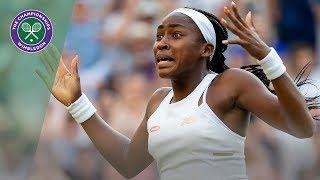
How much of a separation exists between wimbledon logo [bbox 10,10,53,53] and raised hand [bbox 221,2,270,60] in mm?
1966

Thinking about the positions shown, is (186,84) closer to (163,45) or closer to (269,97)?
(163,45)

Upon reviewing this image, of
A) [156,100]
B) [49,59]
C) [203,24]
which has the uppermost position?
[203,24]

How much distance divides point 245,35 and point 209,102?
417 mm

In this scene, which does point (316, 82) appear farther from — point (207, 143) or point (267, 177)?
point (207, 143)

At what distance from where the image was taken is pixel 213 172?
10.7 feet

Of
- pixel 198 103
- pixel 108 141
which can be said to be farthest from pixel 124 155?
pixel 198 103

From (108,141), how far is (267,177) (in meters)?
1.75

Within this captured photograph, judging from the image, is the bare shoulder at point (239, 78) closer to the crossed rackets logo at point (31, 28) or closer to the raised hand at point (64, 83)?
the raised hand at point (64, 83)

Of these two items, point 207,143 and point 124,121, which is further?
point 124,121

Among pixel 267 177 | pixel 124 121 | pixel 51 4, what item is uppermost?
pixel 51 4

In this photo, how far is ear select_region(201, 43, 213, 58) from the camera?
A: 3.49 m

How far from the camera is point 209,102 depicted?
10.9 ft

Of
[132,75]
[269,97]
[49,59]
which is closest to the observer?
[269,97]

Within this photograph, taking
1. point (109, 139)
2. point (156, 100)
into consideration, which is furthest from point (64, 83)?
point (156, 100)
